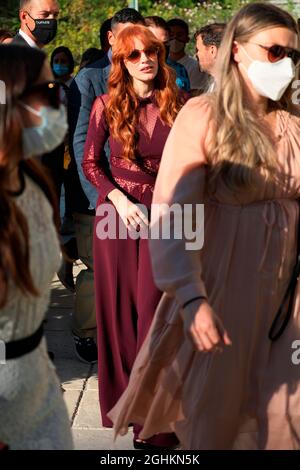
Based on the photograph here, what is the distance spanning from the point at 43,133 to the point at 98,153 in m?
2.42

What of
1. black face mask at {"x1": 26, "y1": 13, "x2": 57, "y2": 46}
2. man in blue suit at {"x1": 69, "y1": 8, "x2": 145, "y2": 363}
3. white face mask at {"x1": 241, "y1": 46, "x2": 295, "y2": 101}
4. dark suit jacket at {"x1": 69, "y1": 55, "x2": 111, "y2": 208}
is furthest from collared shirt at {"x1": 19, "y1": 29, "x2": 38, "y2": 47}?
white face mask at {"x1": 241, "y1": 46, "x2": 295, "y2": 101}

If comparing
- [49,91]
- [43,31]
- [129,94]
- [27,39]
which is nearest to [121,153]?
[129,94]

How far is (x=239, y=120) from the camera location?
3.45 metres

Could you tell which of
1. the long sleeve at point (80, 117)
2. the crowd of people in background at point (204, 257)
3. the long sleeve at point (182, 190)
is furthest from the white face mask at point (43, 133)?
the long sleeve at point (80, 117)

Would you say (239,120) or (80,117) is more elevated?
(239,120)

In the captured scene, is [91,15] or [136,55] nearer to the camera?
[136,55]

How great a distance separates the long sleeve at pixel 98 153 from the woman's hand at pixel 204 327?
5.58 ft

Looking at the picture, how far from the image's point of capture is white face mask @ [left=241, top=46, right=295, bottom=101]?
348 centimetres

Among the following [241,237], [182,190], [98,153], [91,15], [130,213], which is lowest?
[91,15]

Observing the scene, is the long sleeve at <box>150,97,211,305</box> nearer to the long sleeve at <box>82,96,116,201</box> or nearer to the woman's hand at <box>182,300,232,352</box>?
the woman's hand at <box>182,300,232,352</box>

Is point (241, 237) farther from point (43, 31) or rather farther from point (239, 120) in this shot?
point (43, 31)

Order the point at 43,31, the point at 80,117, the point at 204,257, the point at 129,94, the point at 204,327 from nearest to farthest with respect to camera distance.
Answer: the point at 204,327, the point at 204,257, the point at 129,94, the point at 80,117, the point at 43,31

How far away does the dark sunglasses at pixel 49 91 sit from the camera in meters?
2.56

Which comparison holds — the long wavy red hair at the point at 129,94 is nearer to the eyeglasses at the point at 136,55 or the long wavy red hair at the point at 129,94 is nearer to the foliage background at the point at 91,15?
the eyeglasses at the point at 136,55
